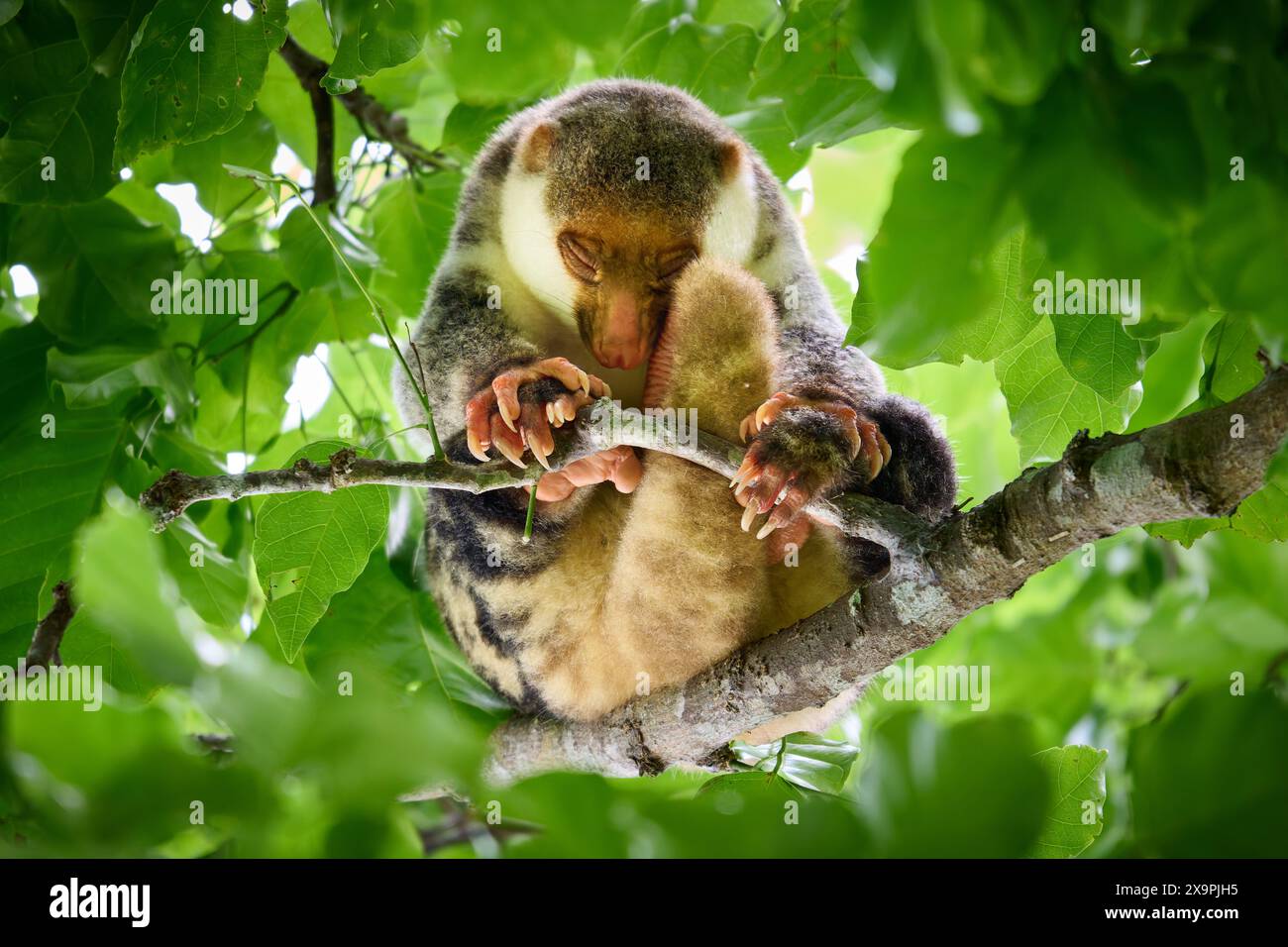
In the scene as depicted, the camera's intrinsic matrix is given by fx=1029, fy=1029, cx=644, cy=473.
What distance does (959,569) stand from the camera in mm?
2146

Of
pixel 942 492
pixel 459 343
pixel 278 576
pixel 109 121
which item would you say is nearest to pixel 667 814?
pixel 942 492

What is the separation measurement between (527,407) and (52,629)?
1.54 metres

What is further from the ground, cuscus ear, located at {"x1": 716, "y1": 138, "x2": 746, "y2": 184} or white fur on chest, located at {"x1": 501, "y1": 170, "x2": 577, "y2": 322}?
cuscus ear, located at {"x1": 716, "y1": 138, "x2": 746, "y2": 184}

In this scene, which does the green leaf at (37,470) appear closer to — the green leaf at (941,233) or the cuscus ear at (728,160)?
the cuscus ear at (728,160)

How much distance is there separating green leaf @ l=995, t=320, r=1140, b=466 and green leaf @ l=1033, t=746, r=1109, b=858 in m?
0.97

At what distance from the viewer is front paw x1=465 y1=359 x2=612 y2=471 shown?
2.71m

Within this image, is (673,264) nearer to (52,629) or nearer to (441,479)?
(441,479)

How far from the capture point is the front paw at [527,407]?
8.90ft

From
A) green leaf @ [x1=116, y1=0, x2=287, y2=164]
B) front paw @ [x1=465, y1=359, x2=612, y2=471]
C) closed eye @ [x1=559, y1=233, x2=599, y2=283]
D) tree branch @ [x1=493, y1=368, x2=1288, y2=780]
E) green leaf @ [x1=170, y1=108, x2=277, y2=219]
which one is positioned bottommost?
tree branch @ [x1=493, y1=368, x2=1288, y2=780]

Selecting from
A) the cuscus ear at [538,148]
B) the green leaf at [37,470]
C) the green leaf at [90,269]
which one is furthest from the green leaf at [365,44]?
the green leaf at [37,470]

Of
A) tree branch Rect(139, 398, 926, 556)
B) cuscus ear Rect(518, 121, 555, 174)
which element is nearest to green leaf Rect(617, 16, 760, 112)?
cuscus ear Rect(518, 121, 555, 174)

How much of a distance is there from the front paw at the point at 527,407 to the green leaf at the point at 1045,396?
1.19 metres

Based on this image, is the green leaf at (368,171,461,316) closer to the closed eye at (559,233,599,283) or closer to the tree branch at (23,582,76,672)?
the closed eye at (559,233,599,283)
